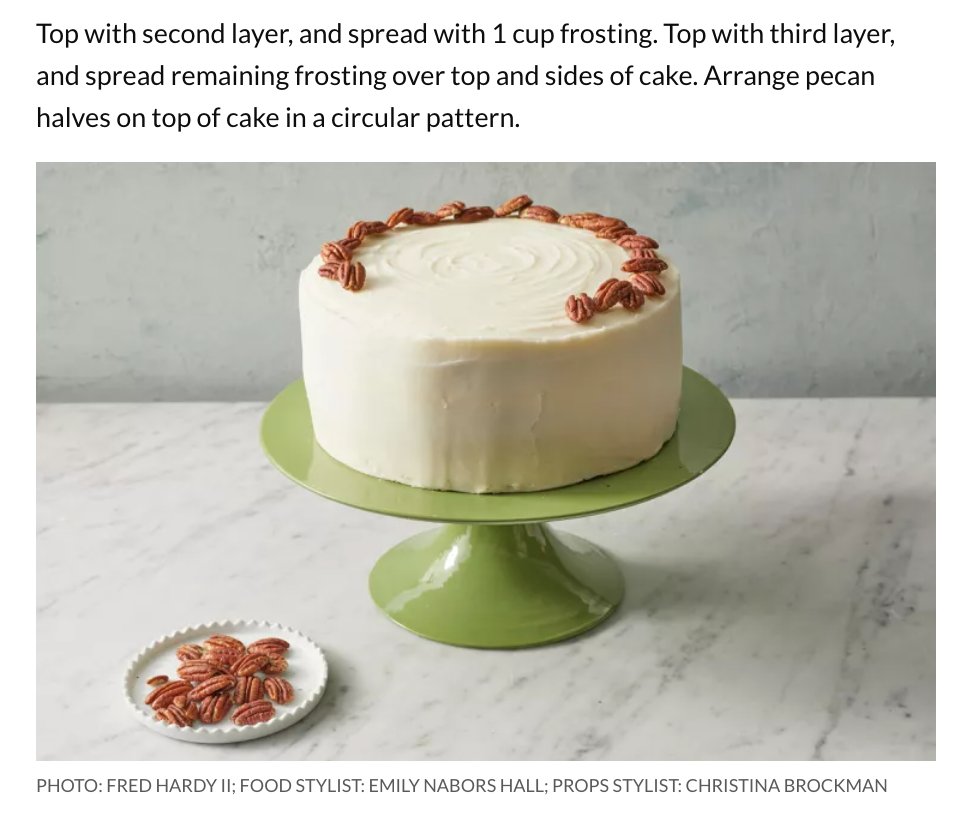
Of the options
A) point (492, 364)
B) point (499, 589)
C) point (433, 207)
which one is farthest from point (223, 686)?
point (433, 207)

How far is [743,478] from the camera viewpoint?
7.20ft

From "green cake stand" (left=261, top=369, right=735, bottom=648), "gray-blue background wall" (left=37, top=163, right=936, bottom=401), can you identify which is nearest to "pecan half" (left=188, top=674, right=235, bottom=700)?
"green cake stand" (left=261, top=369, right=735, bottom=648)

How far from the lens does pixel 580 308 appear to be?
1.54 metres

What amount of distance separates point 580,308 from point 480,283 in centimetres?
15

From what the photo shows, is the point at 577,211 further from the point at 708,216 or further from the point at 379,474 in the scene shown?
the point at 379,474

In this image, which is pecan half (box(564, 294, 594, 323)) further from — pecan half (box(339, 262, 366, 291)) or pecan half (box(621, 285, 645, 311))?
pecan half (box(339, 262, 366, 291))

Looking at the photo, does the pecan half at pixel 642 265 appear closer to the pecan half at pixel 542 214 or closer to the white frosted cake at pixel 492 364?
the white frosted cake at pixel 492 364

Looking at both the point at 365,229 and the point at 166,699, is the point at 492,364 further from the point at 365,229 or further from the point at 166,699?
the point at 166,699

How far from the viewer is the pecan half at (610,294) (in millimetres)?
1567

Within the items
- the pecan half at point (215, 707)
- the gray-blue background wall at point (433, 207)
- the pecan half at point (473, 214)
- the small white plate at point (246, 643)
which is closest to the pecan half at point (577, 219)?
the pecan half at point (473, 214)

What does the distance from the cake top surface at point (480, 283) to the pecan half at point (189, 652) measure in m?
0.47

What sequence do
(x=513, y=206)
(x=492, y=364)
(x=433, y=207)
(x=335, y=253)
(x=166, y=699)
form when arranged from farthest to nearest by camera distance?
1. (x=433, y=207)
2. (x=513, y=206)
3. (x=335, y=253)
4. (x=166, y=699)
5. (x=492, y=364)

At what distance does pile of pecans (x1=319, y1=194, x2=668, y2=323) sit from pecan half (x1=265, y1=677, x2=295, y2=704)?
49 centimetres
